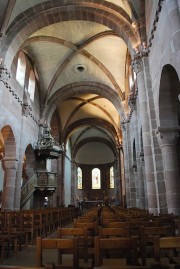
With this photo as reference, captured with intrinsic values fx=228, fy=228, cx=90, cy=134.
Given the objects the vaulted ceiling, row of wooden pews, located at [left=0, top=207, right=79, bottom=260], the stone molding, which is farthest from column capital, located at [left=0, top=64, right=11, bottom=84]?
row of wooden pews, located at [left=0, top=207, right=79, bottom=260]

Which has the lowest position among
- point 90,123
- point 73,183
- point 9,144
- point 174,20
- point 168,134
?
point 73,183

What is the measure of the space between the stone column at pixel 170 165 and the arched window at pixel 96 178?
32.1m

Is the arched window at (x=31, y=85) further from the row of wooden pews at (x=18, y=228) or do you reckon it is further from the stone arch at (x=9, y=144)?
the row of wooden pews at (x=18, y=228)

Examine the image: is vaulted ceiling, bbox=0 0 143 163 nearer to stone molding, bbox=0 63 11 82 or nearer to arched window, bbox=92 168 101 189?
stone molding, bbox=0 63 11 82

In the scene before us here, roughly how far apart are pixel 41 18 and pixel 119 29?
4.36 metres

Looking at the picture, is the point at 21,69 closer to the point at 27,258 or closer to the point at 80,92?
the point at 80,92

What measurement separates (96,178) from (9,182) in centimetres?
2762

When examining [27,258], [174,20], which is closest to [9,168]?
[27,258]

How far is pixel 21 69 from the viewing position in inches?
618

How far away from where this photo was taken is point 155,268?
194 centimetres

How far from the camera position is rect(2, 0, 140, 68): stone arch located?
11992mm

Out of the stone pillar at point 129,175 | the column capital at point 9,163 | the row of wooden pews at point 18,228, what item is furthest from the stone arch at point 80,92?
the row of wooden pews at point 18,228

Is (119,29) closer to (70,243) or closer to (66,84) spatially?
(66,84)

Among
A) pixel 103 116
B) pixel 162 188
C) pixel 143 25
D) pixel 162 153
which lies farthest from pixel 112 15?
pixel 103 116
